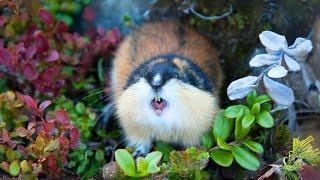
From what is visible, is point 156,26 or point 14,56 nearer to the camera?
point 14,56

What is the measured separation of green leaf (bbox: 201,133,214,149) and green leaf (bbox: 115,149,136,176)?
0.29 meters

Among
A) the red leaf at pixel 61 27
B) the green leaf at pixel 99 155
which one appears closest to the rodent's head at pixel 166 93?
the green leaf at pixel 99 155

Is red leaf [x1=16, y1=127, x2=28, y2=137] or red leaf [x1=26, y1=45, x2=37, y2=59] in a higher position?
red leaf [x1=26, y1=45, x2=37, y2=59]

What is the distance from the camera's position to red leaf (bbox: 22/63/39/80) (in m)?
2.21

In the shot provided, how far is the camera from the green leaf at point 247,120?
1910 millimetres

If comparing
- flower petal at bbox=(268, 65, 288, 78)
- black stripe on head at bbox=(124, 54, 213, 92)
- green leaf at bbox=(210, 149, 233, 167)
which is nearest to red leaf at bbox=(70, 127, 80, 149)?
black stripe on head at bbox=(124, 54, 213, 92)

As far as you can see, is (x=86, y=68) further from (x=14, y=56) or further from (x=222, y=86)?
(x=222, y=86)

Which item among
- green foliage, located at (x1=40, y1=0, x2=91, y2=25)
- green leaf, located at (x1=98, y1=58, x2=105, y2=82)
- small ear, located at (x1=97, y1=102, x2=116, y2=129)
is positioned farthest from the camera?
green foliage, located at (x1=40, y1=0, x2=91, y2=25)

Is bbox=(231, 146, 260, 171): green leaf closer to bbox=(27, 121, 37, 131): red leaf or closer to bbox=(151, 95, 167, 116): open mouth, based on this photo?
bbox=(151, 95, 167, 116): open mouth

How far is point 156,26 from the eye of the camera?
250 centimetres

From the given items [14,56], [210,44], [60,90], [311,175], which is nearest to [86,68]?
[60,90]

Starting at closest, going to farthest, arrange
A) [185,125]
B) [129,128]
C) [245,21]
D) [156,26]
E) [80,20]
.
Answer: [185,125] → [129,128] → [245,21] → [156,26] → [80,20]

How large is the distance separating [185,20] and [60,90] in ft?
2.09

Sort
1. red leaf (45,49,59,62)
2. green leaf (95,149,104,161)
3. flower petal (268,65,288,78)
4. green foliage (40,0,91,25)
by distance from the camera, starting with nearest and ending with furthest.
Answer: flower petal (268,65,288,78)
green leaf (95,149,104,161)
red leaf (45,49,59,62)
green foliage (40,0,91,25)
